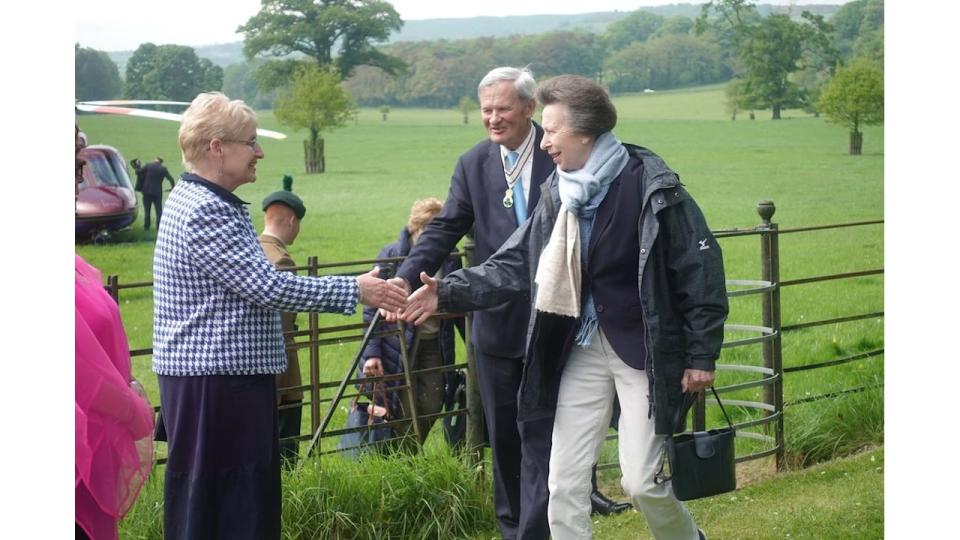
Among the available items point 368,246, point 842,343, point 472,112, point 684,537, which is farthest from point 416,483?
point 472,112

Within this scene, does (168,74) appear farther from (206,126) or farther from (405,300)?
(206,126)

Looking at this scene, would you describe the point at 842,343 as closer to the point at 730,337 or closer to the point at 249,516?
A: the point at 730,337

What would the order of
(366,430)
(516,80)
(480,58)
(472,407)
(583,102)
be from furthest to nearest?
(480,58) < (472,407) < (366,430) < (516,80) < (583,102)

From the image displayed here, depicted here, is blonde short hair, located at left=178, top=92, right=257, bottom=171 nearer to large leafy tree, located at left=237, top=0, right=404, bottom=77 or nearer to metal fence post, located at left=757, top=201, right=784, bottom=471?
metal fence post, located at left=757, top=201, right=784, bottom=471

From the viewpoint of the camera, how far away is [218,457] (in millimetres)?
3527

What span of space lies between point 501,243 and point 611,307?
82 centimetres

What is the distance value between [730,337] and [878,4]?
576cm

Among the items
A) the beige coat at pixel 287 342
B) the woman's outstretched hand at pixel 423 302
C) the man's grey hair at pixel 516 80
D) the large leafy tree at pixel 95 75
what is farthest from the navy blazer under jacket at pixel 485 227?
the large leafy tree at pixel 95 75

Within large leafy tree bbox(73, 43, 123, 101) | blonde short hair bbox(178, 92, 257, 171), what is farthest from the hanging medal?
large leafy tree bbox(73, 43, 123, 101)

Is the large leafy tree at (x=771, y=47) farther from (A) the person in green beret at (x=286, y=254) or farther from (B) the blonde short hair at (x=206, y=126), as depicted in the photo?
(B) the blonde short hair at (x=206, y=126)

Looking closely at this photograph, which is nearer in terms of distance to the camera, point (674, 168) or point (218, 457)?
point (218, 457)

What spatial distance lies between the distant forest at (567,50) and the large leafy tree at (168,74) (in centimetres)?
15

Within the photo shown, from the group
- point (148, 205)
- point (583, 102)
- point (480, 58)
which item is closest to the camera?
point (583, 102)

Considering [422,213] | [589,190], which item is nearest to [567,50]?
[422,213]
